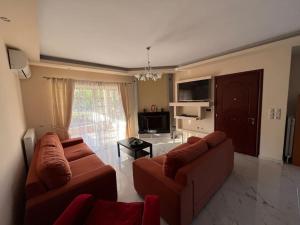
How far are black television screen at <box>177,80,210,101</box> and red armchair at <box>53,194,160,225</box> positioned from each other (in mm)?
3366

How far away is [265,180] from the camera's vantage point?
7.72 feet

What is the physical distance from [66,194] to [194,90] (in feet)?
12.4

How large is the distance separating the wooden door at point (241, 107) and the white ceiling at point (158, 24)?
2.60 feet

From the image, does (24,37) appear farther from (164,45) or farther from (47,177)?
(164,45)

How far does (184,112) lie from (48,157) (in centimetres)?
389

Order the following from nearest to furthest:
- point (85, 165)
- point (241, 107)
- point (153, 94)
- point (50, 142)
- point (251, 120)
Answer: point (85, 165) → point (50, 142) → point (251, 120) → point (241, 107) → point (153, 94)

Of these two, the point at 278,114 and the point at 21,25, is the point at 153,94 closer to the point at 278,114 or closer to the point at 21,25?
the point at 278,114

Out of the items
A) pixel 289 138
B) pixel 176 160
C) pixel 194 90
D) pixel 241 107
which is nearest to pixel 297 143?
pixel 289 138

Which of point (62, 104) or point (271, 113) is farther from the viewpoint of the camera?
point (62, 104)

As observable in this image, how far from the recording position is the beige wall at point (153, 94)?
4.95 m

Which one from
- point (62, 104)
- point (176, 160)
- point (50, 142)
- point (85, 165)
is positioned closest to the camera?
point (176, 160)

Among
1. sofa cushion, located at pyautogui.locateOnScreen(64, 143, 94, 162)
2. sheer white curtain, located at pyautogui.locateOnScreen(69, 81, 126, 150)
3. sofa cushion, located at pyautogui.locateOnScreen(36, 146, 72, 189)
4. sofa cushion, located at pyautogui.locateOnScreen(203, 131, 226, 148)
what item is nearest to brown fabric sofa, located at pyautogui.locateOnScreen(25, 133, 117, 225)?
sofa cushion, located at pyautogui.locateOnScreen(36, 146, 72, 189)

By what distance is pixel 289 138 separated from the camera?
281cm

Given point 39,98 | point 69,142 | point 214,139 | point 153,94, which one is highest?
point 153,94
